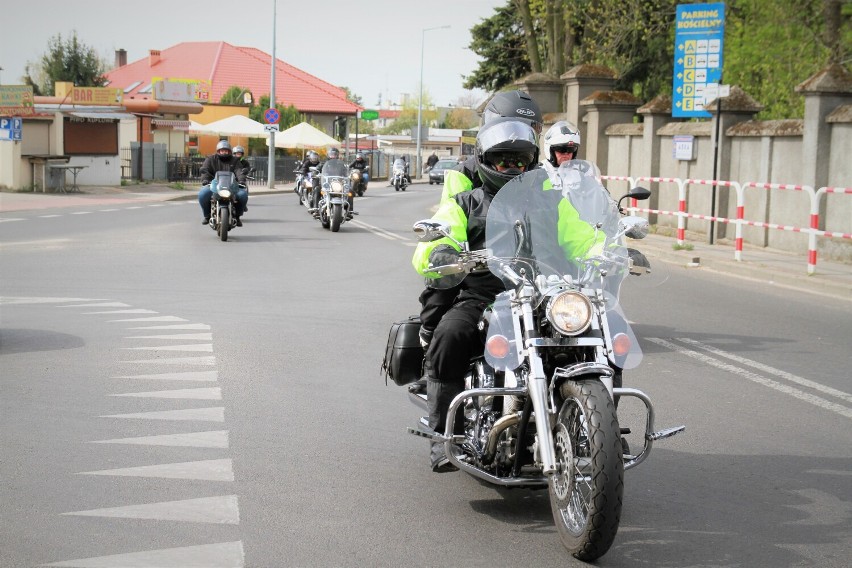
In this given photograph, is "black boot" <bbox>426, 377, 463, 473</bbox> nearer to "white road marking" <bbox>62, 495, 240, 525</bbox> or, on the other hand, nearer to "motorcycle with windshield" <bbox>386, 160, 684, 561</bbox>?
"motorcycle with windshield" <bbox>386, 160, 684, 561</bbox>

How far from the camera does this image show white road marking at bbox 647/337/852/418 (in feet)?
25.8

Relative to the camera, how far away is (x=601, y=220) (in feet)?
17.5

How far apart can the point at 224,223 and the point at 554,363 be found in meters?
16.9

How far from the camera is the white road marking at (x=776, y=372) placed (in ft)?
27.4

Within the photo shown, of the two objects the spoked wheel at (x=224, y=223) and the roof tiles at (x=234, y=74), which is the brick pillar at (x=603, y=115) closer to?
the spoked wheel at (x=224, y=223)

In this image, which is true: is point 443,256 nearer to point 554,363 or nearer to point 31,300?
point 554,363

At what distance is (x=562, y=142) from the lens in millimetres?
9688

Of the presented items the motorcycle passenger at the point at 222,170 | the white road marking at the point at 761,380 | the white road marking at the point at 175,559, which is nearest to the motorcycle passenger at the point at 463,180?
the white road marking at the point at 175,559

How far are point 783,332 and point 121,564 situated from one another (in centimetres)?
798

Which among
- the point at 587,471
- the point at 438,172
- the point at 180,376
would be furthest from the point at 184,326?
the point at 438,172

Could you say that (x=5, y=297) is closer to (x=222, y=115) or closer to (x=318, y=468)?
(x=318, y=468)

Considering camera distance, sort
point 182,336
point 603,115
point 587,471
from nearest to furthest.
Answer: point 587,471 < point 182,336 < point 603,115

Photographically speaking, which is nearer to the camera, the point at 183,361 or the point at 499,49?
the point at 183,361

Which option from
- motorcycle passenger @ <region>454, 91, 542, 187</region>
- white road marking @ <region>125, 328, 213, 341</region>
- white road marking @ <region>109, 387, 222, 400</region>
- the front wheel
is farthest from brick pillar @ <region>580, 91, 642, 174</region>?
motorcycle passenger @ <region>454, 91, 542, 187</region>
